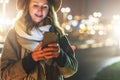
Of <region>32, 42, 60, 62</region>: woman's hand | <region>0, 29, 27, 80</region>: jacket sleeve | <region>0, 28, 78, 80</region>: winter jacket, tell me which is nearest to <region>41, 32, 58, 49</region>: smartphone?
<region>32, 42, 60, 62</region>: woman's hand

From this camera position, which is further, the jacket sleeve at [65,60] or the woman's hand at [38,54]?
the jacket sleeve at [65,60]

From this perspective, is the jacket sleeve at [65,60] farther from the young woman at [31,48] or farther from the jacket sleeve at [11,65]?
the jacket sleeve at [11,65]

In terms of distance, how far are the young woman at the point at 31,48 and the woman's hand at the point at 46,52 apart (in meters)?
0.01

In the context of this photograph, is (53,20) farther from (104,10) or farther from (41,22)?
(104,10)

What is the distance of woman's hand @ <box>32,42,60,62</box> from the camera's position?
2422mm

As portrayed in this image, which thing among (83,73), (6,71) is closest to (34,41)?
(6,71)

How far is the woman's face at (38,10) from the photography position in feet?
8.71

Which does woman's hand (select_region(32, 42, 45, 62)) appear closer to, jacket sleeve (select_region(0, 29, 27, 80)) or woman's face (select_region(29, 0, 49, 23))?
jacket sleeve (select_region(0, 29, 27, 80))

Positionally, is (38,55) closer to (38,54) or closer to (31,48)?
(38,54)

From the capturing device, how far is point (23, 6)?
2.74 m

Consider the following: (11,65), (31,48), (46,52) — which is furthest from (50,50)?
(11,65)

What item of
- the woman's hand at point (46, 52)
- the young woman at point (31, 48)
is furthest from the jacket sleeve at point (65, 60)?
the woman's hand at point (46, 52)

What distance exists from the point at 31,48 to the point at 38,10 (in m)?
0.28

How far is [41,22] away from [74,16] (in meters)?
49.4
